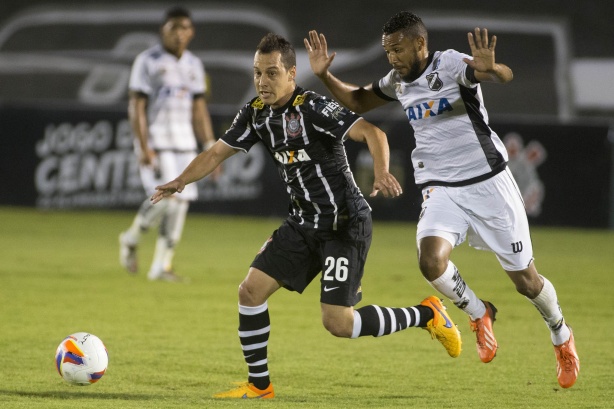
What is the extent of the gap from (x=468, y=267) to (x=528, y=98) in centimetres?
778

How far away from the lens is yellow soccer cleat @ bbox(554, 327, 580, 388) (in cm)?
575

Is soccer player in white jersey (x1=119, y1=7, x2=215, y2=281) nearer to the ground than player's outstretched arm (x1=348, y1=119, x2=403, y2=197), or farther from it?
nearer to the ground

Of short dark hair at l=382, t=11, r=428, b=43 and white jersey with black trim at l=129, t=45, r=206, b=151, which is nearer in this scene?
short dark hair at l=382, t=11, r=428, b=43

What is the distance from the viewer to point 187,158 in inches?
413

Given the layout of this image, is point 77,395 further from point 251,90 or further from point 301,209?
point 251,90

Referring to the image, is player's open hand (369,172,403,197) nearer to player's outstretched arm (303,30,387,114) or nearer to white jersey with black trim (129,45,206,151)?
player's outstretched arm (303,30,387,114)

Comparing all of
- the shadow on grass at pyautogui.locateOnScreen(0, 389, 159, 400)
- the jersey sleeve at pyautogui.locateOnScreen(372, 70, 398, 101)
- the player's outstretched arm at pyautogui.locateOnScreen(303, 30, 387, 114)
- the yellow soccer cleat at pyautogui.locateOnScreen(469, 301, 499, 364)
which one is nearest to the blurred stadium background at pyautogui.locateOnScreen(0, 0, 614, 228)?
the player's outstretched arm at pyautogui.locateOnScreen(303, 30, 387, 114)

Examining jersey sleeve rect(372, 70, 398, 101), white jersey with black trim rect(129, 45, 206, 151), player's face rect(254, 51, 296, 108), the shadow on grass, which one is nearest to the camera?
the shadow on grass

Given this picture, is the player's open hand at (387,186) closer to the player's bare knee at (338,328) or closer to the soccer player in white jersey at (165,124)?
the player's bare knee at (338,328)

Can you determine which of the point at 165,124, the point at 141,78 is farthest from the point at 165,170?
the point at 141,78

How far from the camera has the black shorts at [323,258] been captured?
555 cm

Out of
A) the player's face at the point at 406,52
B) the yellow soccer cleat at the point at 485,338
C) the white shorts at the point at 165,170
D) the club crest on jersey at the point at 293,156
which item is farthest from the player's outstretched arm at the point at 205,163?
the white shorts at the point at 165,170

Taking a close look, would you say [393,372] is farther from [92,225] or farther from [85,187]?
[85,187]

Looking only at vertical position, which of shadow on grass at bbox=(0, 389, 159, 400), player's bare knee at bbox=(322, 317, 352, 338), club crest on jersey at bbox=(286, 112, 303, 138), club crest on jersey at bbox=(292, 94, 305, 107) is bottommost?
shadow on grass at bbox=(0, 389, 159, 400)
